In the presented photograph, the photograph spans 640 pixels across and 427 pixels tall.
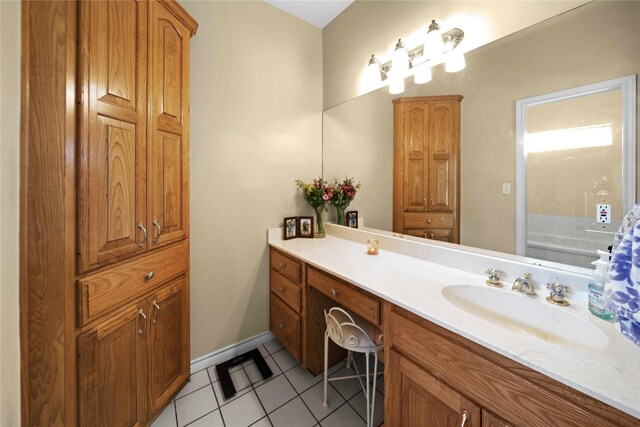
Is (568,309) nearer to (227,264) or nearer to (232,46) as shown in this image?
(227,264)

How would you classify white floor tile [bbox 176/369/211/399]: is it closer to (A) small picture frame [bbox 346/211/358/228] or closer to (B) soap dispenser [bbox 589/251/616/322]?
(A) small picture frame [bbox 346/211/358/228]

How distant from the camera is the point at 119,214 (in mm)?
1005

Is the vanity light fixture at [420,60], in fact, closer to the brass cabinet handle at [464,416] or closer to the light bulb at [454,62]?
the light bulb at [454,62]

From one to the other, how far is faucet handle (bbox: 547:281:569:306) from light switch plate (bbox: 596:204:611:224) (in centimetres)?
29

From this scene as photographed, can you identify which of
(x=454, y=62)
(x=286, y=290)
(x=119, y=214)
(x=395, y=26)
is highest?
(x=395, y=26)

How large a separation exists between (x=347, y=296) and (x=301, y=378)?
2.67ft

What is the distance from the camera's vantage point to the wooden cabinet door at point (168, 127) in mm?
1149

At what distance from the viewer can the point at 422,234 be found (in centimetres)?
155

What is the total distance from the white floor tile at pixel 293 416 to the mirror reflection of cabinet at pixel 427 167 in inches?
48.2

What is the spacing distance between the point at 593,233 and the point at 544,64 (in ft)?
2.44

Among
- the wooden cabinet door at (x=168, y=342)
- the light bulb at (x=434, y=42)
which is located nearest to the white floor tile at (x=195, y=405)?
the wooden cabinet door at (x=168, y=342)

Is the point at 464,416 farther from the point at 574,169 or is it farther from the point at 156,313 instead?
the point at 156,313

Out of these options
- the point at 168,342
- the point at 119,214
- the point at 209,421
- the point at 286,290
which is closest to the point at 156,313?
the point at 168,342

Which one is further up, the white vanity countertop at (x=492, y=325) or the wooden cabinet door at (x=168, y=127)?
the wooden cabinet door at (x=168, y=127)
